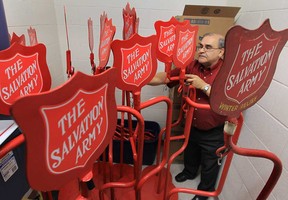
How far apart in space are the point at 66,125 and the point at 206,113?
1.26m

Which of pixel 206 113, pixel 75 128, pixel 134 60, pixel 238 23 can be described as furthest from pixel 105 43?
pixel 238 23

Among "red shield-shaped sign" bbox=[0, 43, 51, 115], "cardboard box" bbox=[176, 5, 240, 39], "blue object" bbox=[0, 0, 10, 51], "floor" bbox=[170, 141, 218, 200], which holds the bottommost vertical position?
"floor" bbox=[170, 141, 218, 200]

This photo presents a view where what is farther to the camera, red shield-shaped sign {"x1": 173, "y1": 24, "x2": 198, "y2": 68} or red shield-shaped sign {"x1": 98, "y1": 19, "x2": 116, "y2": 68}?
red shield-shaped sign {"x1": 173, "y1": 24, "x2": 198, "y2": 68}

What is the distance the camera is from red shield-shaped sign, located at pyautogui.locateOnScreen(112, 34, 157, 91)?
849mm

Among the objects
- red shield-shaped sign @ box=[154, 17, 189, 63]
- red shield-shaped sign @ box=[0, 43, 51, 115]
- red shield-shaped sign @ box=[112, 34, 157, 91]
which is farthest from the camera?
red shield-shaped sign @ box=[154, 17, 189, 63]

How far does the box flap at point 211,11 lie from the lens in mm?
1535

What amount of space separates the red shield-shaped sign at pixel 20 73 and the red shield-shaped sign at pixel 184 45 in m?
0.65

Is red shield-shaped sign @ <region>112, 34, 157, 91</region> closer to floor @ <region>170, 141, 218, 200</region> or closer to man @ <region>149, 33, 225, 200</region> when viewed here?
man @ <region>149, 33, 225, 200</region>

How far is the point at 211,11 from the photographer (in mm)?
1574

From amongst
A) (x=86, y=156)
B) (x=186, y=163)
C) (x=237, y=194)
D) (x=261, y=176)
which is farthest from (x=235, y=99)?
(x=186, y=163)

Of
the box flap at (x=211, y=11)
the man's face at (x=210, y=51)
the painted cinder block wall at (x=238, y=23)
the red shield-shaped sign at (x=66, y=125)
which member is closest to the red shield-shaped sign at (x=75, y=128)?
the red shield-shaped sign at (x=66, y=125)

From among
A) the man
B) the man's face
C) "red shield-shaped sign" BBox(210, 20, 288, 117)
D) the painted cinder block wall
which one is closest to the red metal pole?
"red shield-shaped sign" BBox(210, 20, 288, 117)

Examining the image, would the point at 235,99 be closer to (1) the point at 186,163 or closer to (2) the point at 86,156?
(2) the point at 86,156

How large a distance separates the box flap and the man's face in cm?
25
